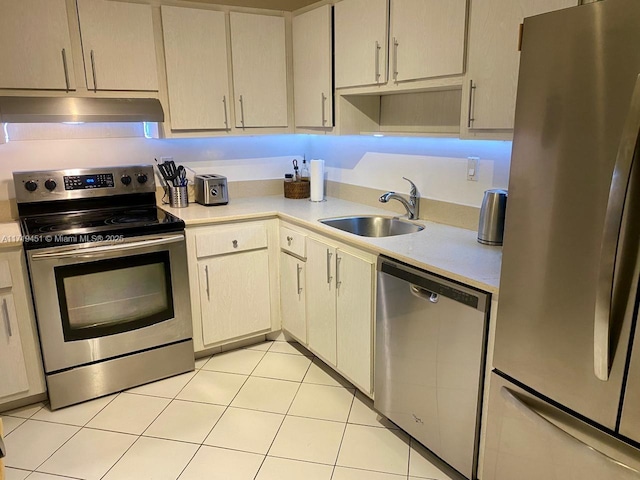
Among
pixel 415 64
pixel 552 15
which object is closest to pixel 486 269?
pixel 552 15

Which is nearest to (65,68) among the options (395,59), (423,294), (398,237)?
(395,59)

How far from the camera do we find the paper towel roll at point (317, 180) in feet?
10.2

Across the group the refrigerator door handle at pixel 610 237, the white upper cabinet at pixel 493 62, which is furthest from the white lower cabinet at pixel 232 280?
the refrigerator door handle at pixel 610 237

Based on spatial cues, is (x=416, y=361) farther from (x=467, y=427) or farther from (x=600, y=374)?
(x=600, y=374)

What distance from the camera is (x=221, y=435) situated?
223 centimetres

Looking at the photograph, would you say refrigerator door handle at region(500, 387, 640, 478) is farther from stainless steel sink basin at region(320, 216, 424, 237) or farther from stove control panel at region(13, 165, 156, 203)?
stove control panel at region(13, 165, 156, 203)

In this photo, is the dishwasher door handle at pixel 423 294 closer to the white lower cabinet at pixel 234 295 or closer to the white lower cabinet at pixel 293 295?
the white lower cabinet at pixel 293 295

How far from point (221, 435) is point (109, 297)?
95 centimetres

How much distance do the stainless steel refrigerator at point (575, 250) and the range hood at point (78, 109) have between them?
210 cm

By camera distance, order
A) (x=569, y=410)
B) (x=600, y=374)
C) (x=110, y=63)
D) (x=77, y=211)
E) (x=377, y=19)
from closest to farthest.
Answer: (x=600, y=374) < (x=569, y=410) < (x=377, y=19) < (x=110, y=63) < (x=77, y=211)

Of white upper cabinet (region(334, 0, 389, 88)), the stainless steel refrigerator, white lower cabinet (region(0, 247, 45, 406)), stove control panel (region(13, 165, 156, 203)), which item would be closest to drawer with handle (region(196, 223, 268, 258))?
stove control panel (region(13, 165, 156, 203))

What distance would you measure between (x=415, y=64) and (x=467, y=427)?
62.7 inches

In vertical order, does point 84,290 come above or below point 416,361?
above

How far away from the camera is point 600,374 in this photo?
1.22 metres
